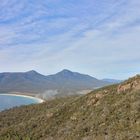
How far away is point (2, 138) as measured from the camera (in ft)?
238

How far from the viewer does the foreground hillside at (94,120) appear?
55.5 m

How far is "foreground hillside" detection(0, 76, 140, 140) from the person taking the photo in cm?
5547

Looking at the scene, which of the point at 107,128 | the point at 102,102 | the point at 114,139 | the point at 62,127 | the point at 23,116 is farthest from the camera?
the point at 23,116

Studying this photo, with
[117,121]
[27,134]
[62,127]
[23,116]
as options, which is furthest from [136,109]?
[23,116]

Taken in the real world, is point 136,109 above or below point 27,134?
above

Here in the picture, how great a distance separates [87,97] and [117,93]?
9781 mm

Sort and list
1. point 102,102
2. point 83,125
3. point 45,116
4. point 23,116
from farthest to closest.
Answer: point 23,116 → point 45,116 → point 102,102 → point 83,125

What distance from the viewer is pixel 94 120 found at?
2542 inches

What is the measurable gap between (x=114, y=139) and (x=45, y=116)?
1362 inches

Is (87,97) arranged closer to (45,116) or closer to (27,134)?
(45,116)

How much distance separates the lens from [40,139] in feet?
215

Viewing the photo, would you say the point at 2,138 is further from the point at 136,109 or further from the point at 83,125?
the point at 136,109

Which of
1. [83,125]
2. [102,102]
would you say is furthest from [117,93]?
[83,125]

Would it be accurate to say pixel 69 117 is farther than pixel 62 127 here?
Yes
